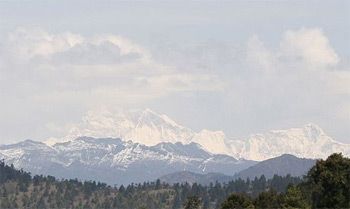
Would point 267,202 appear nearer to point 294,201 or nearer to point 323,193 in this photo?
point 294,201

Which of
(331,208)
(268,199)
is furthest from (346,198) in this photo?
(268,199)

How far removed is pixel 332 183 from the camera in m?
188

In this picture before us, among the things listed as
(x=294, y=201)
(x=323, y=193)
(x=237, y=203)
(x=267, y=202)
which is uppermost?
(x=323, y=193)

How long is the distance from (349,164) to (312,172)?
29.9 feet

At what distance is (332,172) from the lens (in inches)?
7480

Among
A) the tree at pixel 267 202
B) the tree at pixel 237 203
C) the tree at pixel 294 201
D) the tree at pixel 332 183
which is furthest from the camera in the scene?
the tree at pixel 267 202

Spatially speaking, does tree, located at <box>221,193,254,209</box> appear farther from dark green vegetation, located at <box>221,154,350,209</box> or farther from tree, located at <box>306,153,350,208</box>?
tree, located at <box>306,153,350,208</box>

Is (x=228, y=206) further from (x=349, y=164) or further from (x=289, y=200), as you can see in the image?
(x=349, y=164)

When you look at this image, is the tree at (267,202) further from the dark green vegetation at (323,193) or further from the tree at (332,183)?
the tree at (332,183)

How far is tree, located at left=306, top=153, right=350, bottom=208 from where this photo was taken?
18700cm

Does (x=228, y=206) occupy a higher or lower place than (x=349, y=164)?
lower

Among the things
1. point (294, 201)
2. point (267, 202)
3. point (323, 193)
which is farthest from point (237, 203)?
point (323, 193)

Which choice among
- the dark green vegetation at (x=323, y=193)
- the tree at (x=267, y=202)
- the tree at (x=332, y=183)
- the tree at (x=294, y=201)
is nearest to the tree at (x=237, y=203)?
the dark green vegetation at (x=323, y=193)

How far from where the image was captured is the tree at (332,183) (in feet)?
614
